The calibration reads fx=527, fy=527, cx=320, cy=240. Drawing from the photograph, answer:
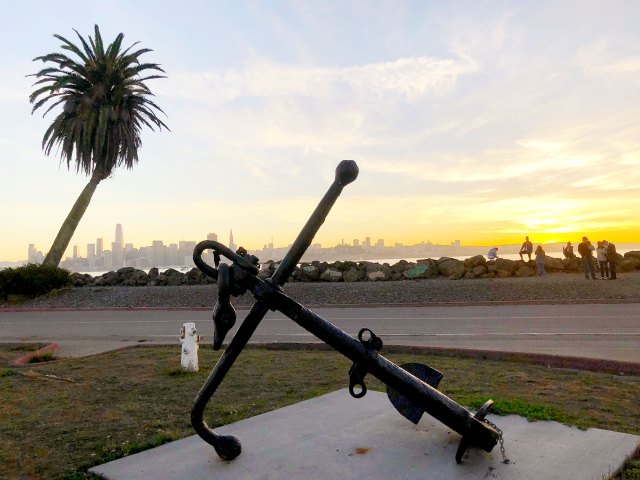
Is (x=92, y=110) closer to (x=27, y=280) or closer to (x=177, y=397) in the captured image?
(x=27, y=280)

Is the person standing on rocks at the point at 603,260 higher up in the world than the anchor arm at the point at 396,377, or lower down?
higher up

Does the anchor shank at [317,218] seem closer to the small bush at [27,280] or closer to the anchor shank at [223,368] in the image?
the anchor shank at [223,368]

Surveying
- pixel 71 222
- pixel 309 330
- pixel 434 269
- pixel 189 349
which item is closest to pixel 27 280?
pixel 71 222

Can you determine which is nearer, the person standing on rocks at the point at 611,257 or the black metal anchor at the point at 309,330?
the black metal anchor at the point at 309,330

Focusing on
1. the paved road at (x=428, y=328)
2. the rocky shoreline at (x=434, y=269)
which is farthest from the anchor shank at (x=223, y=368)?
the rocky shoreline at (x=434, y=269)

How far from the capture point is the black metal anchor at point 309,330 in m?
3.20

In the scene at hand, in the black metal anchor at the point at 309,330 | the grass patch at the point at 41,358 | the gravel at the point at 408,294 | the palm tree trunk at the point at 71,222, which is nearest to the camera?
the black metal anchor at the point at 309,330

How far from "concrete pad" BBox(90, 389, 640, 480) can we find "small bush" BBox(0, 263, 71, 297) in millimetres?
22063

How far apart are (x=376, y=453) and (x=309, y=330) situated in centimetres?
99

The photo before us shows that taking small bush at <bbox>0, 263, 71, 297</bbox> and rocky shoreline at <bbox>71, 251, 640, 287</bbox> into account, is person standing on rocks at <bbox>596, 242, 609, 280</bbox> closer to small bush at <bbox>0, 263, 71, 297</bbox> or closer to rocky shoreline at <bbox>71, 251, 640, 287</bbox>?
rocky shoreline at <bbox>71, 251, 640, 287</bbox>

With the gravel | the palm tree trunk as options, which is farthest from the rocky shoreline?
the palm tree trunk

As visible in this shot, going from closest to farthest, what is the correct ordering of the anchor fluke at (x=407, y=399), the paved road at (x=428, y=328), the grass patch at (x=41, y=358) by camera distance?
1. the anchor fluke at (x=407, y=399)
2. the grass patch at (x=41, y=358)
3. the paved road at (x=428, y=328)

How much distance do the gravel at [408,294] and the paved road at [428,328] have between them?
1588 millimetres

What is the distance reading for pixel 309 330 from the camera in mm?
3346
